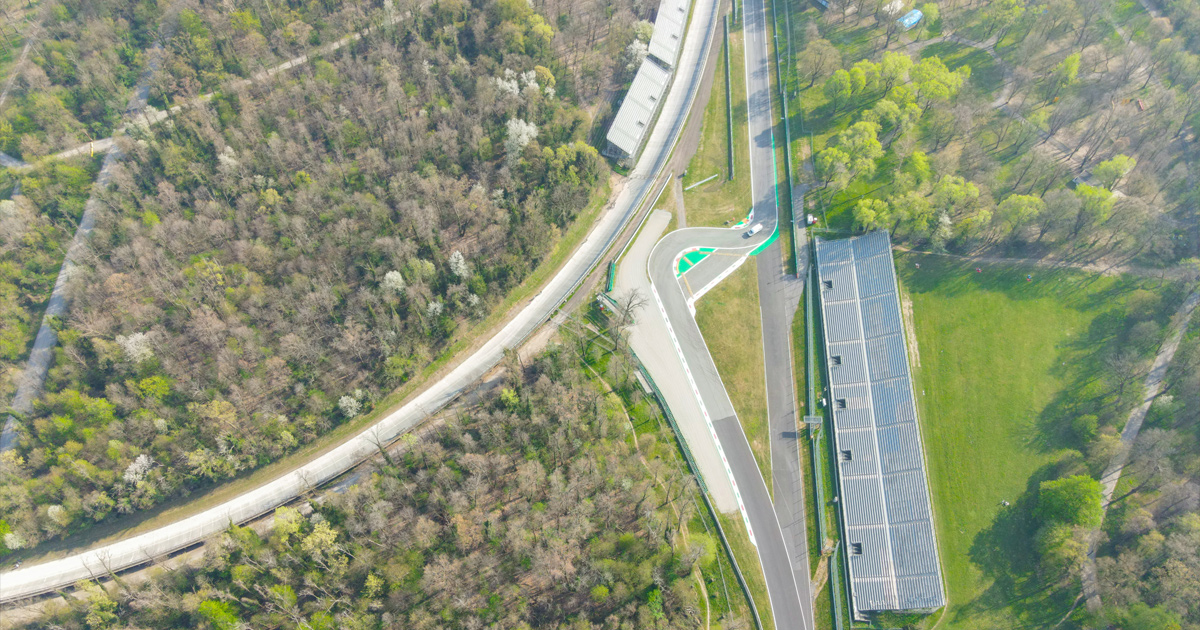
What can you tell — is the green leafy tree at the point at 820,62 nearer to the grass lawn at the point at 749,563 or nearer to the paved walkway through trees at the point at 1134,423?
the paved walkway through trees at the point at 1134,423

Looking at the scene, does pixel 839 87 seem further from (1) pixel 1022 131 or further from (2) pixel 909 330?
(2) pixel 909 330

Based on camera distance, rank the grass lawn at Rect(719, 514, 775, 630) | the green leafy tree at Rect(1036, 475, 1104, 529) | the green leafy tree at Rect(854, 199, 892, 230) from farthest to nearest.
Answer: the green leafy tree at Rect(854, 199, 892, 230) < the grass lawn at Rect(719, 514, 775, 630) < the green leafy tree at Rect(1036, 475, 1104, 529)

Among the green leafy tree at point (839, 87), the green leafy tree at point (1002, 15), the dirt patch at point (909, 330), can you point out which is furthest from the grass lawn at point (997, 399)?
the green leafy tree at point (1002, 15)

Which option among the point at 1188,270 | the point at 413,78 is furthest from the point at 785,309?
the point at 413,78

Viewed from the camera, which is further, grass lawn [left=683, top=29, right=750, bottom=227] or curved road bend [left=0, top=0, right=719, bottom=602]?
grass lawn [left=683, top=29, right=750, bottom=227]

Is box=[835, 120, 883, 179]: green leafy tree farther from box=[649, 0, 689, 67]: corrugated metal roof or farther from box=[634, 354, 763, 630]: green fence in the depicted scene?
box=[634, 354, 763, 630]: green fence

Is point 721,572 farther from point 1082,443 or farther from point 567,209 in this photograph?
point 567,209

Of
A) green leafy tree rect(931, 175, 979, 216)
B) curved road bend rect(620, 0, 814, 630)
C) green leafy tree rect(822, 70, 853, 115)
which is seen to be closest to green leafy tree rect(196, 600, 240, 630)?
curved road bend rect(620, 0, 814, 630)
